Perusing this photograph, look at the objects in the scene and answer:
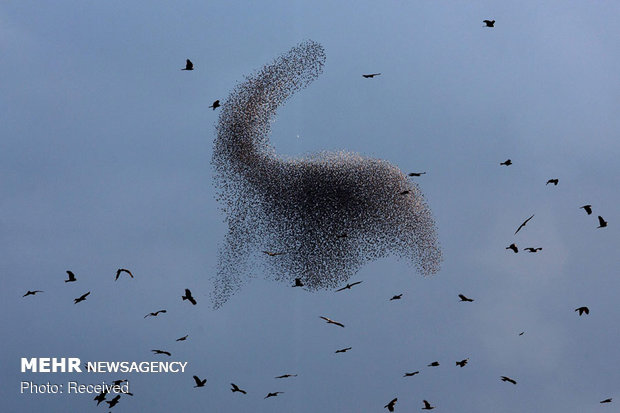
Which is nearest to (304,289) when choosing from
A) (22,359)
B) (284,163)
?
(284,163)

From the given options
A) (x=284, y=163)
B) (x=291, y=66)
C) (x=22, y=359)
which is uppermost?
(x=291, y=66)

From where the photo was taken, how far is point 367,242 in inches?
1788

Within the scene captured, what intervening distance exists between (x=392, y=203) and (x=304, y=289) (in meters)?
8.65

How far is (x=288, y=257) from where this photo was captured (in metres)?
45.0

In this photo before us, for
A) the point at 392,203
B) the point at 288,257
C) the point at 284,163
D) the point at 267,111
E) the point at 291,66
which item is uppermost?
the point at 291,66

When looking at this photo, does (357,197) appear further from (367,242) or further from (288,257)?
(288,257)

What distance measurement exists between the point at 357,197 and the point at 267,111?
839cm

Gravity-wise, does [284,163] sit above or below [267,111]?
below

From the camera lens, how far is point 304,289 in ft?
145

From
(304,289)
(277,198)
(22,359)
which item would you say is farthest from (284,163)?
(22,359)

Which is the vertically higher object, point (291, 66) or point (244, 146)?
point (291, 66)

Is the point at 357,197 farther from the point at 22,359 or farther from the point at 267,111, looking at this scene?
the point at 22,359

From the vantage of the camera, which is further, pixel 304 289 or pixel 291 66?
pixel 291 66

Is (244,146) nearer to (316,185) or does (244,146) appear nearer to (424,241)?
(316,185)
